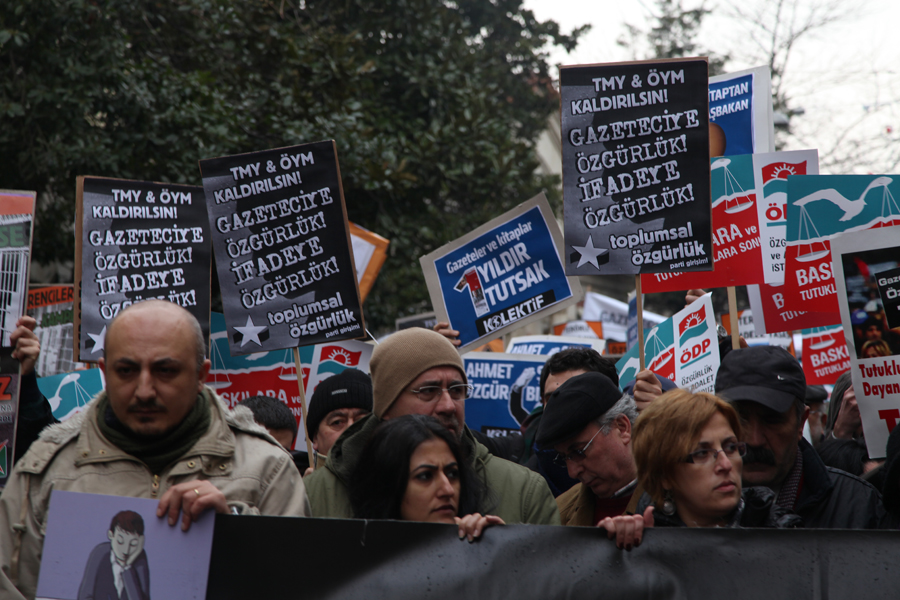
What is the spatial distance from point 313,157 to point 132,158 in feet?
16.7

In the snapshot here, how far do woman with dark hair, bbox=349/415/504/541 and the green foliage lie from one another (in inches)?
267

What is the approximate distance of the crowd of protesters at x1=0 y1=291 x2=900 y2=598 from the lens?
234 cm

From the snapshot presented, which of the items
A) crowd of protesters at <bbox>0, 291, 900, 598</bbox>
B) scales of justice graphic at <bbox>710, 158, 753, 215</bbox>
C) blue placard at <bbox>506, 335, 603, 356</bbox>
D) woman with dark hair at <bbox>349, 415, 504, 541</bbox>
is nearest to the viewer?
crowd of protesters at <bbox>0, 291, 900, 598</bbox>

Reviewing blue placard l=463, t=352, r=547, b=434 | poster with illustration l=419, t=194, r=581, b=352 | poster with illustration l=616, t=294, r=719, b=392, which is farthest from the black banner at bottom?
blue placard l=463, t=352, r=547, b=434

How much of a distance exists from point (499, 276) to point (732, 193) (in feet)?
4.59

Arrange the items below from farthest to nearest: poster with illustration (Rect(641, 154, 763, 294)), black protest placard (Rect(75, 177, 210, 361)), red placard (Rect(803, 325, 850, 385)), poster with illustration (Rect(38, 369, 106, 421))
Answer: red placard (Rect(803, 325, 850, 385)) < poster with illustration (Rect(38, 369, 106, 421)) < poster with illustration (Rect(641, 154, 763, 294)) < black protest placard (Rect(75, 177, 210, 361))

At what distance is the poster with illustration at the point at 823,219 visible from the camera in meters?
4.17

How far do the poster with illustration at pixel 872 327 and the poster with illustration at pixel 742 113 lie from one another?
5.94 ft

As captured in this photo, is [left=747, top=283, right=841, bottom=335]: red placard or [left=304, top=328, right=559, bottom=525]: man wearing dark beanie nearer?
[left=304, top=328, right=559, bottom=525]: man wearing dark beanie

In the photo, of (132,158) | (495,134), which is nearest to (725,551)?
(132,158)

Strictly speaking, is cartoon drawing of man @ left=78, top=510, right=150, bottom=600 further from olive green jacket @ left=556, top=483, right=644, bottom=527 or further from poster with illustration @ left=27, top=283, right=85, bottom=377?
poster with illustration @ left=27, top=283, right=85, bottom=377

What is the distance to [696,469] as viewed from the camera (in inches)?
99.4

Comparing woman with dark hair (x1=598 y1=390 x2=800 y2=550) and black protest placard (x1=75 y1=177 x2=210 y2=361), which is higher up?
black protest placard (x1=75 y1=177 x2=210 y2=361)

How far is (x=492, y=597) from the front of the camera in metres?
2.28
